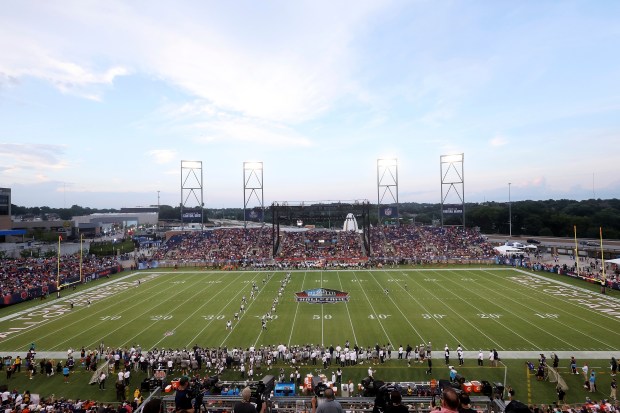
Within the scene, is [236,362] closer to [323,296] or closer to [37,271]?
[323,296]

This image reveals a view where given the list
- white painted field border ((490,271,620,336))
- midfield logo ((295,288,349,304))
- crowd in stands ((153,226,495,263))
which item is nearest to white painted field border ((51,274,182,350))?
midfield logo ((295,288,349,304))

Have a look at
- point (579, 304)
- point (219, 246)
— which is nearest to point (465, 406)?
point (579, 304)

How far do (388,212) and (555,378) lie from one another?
45.6 meters

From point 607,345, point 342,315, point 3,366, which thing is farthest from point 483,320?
point 3,366

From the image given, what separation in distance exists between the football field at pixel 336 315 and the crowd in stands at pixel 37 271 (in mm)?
3564

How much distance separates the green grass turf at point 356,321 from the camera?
1923 cm

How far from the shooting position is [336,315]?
1120 inches

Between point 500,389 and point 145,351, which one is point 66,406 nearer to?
point 145,351

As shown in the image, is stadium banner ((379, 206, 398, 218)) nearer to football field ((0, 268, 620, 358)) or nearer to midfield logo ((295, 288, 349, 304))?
football field ((0, 268, 620, 358))

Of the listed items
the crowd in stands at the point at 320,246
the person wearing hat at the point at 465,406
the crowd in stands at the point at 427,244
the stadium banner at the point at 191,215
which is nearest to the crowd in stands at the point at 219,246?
the stadium banner at the point at 191,215

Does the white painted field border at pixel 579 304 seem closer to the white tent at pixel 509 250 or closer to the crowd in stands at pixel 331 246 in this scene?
the white tent at pixel 509 250

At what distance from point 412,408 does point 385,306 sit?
21930mm

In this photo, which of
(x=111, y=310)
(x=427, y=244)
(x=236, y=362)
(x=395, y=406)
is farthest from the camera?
(x=427, y=244)

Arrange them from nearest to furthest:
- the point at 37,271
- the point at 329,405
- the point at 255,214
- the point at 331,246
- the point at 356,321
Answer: the point at 329,405 → the point at 356,321 → the point at 37,271 → the point at 331,246 → the point at 255,214
